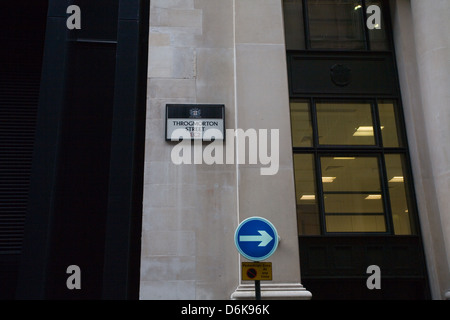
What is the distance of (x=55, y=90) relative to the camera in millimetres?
10000

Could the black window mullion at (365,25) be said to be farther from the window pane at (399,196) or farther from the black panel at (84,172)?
the black panel at (84,172)

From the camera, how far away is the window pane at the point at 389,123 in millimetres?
10562

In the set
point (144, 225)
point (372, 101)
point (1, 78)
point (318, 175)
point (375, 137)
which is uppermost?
point (1, 78)

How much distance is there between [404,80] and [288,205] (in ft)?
15.0

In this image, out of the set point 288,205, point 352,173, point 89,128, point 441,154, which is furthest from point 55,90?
point 441,154

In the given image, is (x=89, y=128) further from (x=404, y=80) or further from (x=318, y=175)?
(x=404, y=80)

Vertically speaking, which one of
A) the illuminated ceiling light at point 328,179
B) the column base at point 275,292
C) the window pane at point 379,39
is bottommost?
the column base at point 275,292

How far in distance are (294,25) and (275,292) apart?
22.1 feet

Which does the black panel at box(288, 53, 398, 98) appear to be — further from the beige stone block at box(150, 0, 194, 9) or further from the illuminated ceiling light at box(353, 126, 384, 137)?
the beige stone block at box(150, 0, 194, 9)

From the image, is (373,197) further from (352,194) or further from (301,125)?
(301,125)

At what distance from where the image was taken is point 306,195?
9.98 metres

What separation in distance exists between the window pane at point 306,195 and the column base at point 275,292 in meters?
1.39

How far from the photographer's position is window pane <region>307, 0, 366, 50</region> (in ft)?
36.7

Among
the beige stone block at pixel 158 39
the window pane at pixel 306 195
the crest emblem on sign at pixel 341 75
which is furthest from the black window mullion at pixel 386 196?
the beige stone block at pixel 158 39
